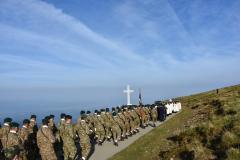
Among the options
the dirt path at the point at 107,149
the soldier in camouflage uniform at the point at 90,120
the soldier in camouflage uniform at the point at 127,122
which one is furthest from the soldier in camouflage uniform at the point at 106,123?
the soldier in camouflage uniform at the point at 127,122

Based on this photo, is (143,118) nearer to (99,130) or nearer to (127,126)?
(127,126)

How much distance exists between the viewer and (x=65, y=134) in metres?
18.8

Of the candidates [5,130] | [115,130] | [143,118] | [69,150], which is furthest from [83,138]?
[143,118]

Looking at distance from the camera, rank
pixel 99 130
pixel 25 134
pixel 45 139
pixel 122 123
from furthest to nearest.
A: pixel 122 123 < pixel 99 130 < pixel 25 134 < pixel 45 139

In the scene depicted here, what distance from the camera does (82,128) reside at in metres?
20.6

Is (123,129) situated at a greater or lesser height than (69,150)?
greater

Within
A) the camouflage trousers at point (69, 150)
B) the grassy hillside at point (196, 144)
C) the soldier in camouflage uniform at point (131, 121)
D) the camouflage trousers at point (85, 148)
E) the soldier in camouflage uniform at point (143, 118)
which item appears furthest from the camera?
the soldier in camouflage uniform at point (143, 118)

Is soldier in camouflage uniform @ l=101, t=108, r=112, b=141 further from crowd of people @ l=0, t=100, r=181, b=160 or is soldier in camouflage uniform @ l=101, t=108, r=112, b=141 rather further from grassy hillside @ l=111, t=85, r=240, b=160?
grassy hillside @ l=111, t=85, r=240, b=160

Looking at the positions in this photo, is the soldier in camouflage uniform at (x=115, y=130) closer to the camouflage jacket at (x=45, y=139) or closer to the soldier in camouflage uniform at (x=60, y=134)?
the soldier in camouflage uniform at (x=60, y=134)

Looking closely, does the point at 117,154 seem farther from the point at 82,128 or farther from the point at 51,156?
the point at 51,156

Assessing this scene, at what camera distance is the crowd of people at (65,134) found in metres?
16.6

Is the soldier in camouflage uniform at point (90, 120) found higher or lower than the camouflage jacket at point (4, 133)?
higher

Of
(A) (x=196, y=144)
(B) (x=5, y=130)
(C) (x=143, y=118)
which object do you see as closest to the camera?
(B) (x=5, y=130)

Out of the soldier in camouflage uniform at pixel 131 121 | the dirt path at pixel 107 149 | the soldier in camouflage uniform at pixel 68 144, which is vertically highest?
the soldier in camouflage uniform at pixel 131 121
